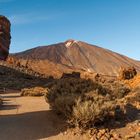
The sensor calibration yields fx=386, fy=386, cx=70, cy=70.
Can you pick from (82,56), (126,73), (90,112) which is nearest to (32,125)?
(90,112)

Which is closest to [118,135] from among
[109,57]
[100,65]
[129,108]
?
[129,108]

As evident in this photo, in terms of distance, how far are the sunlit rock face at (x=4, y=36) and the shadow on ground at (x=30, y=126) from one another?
3662 centimetres

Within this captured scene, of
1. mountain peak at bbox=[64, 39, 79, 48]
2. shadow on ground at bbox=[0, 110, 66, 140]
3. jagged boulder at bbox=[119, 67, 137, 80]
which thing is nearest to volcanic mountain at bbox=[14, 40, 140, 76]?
mountain peak at bbox=[64, 39, 79, 48]

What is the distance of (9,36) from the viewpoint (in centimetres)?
5078

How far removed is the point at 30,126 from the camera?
37.9 ft

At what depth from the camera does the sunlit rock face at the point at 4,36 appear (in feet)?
161

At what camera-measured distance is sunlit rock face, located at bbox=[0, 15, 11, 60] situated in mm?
49150

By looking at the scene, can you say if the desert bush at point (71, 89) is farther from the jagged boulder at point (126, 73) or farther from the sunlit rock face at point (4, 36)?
the sunlit rock face at point (4, 36)

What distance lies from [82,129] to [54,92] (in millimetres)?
3356

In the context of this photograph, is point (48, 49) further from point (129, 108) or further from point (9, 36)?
point (129, 108)

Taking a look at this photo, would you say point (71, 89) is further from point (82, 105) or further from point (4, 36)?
point (4, 36)

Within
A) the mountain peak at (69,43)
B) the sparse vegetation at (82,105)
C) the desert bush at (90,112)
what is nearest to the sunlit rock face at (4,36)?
the sparse vegetation at (82,105)

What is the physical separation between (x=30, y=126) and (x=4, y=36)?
39.2 m

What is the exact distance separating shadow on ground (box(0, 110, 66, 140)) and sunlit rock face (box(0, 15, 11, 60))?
3662 centimetres
